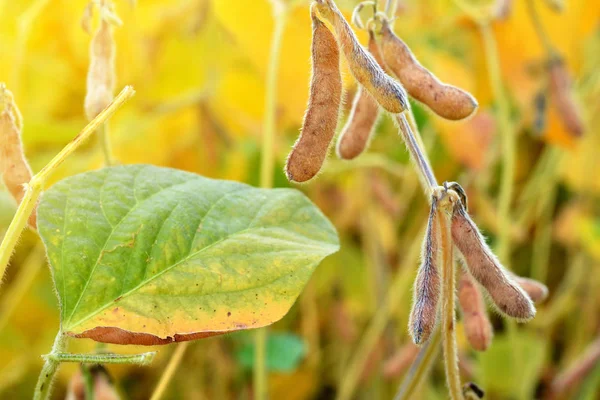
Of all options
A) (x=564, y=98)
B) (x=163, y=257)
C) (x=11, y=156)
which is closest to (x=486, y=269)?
(x=163, y=257)

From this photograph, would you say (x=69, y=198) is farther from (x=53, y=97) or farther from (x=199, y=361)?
(x=53, y=97)

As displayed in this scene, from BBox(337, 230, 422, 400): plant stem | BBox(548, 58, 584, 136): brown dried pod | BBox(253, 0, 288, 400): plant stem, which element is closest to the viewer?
BBox(253, 0, 288, 400): plant stem

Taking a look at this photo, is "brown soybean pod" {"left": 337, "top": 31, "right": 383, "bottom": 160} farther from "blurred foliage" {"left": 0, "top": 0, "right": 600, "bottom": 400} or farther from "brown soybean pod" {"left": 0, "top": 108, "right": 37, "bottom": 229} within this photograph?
"blurred foliage" {"left": 0, "top": 0, "right": 600, "bottom": 400}

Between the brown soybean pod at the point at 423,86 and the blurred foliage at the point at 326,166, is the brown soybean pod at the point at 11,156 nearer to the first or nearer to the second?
the brown soybean pod at the point at 423,86

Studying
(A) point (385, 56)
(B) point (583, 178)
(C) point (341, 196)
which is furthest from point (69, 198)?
(B) point (583, 178)

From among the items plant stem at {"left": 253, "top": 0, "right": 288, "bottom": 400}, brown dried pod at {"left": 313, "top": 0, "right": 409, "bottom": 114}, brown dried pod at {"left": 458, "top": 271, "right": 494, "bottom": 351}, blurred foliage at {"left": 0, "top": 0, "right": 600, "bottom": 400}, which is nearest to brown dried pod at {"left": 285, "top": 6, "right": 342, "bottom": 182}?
brown dried pod at {"left": 313, "top": 0, "right": 409, "bottom": 114}

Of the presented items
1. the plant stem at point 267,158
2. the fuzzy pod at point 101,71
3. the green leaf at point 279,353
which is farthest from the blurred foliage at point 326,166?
the fuzzy pod at point 101,71
